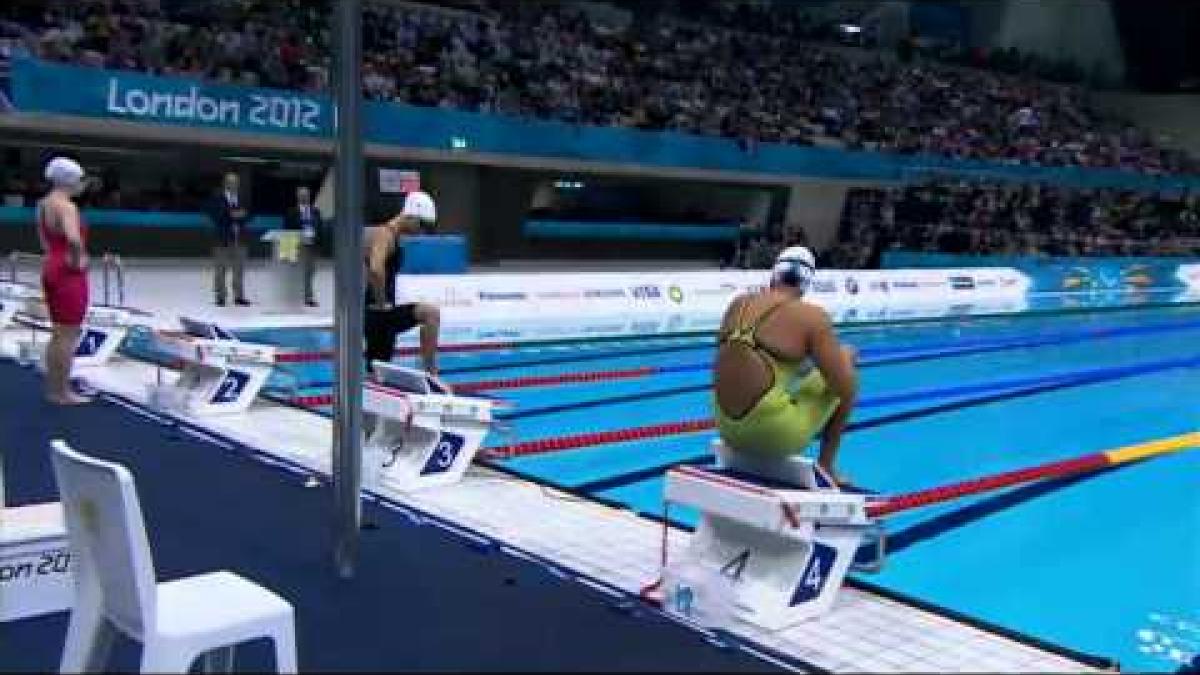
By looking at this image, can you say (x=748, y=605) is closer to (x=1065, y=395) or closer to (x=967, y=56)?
(x=1065, y=395)

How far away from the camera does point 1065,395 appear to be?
9781mm

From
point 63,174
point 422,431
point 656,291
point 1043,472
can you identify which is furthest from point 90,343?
point 656,291

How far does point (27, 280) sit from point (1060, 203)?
20.3 meters

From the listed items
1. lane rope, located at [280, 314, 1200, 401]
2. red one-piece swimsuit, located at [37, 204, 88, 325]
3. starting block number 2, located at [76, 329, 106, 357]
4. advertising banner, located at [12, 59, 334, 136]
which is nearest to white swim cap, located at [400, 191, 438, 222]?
lane rope, located at [280, 314, 1200, 401]

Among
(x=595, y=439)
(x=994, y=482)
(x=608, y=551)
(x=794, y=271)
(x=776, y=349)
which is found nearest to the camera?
(x=776, y=349)

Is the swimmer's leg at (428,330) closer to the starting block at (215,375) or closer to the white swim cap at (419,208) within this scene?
the white swim cap at (419,208)

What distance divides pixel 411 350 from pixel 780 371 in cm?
684

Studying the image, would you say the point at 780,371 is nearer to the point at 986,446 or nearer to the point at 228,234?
the point at 986,446

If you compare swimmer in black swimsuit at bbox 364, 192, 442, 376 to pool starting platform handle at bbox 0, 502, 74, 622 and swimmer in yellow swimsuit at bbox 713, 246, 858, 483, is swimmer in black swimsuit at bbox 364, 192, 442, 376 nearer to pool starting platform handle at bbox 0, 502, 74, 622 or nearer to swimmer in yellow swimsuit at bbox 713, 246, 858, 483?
swimmer in yellow swimsuit at bbox 713, 246, 858, 483

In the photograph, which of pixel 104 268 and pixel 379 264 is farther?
pixel 104 268

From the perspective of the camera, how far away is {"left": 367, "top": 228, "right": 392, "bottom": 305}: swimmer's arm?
6.06 meters

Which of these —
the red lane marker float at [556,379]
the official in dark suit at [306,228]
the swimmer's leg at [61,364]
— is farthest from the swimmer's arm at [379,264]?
the official in dark suit at [306,228]

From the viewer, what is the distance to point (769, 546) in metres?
3.78

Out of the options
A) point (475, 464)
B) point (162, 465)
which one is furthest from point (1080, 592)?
point (162, 465)
